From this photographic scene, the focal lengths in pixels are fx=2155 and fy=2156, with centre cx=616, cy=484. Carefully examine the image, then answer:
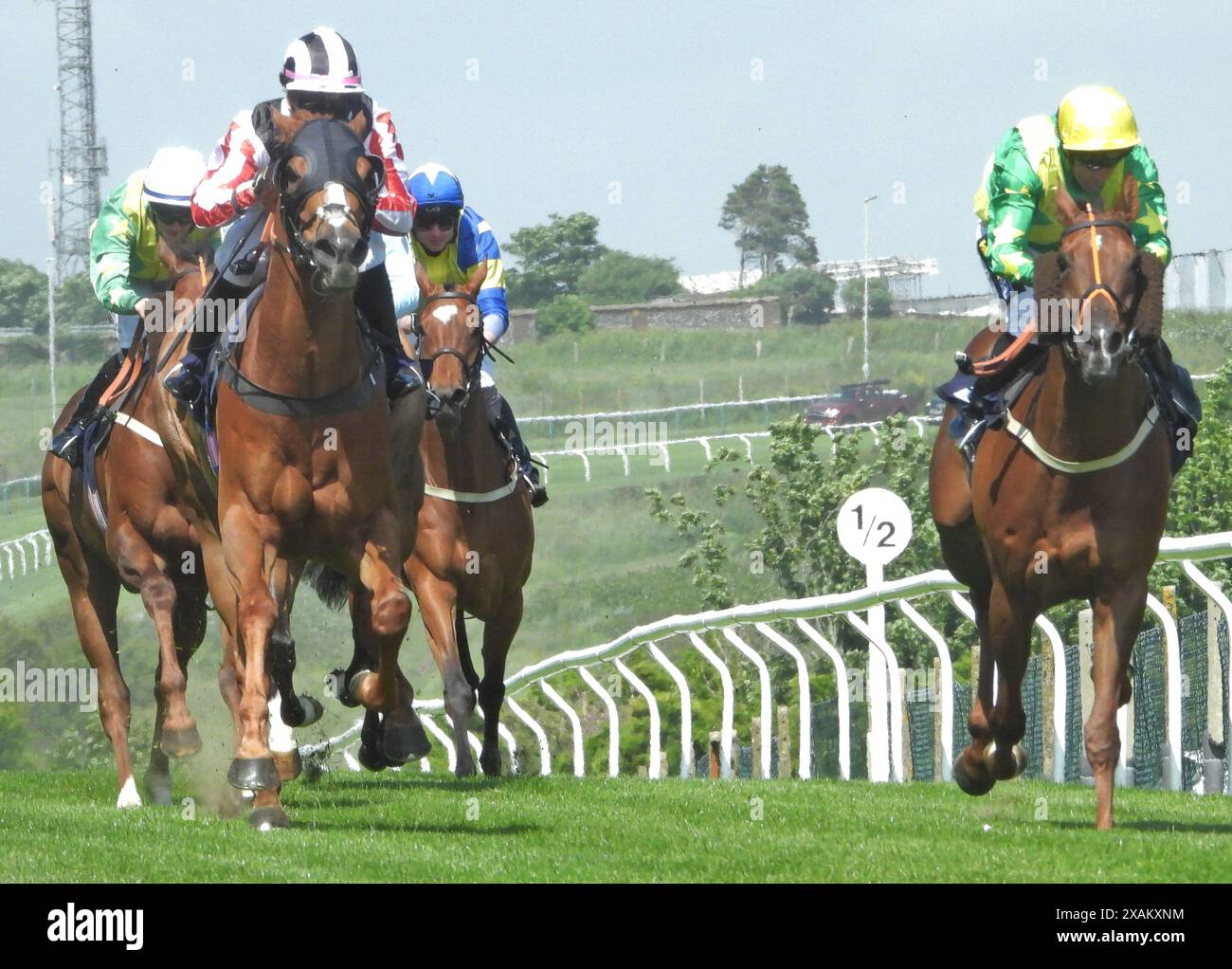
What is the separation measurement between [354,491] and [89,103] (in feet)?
180

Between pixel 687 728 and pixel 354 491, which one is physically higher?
pixel 354 491

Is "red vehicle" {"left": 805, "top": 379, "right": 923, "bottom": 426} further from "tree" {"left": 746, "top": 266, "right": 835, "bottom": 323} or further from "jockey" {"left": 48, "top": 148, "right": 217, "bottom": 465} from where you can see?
Answer: "jockey" {"left": 48, "top": 148, "right": 217, "bottom": 465}

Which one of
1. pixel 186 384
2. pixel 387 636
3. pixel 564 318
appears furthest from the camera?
pixel 564 318

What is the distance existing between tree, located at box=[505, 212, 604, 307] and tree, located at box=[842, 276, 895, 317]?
14415 mm

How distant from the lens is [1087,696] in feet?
32.9

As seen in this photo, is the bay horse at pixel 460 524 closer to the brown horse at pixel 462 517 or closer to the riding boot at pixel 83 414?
the brown horse at pixel 462 517

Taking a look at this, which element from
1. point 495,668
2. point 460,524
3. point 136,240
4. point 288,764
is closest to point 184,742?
point 288,764

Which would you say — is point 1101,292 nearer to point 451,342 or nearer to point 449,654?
point 451,342

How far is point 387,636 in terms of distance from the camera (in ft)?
24.2

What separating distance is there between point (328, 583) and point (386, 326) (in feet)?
8.21
